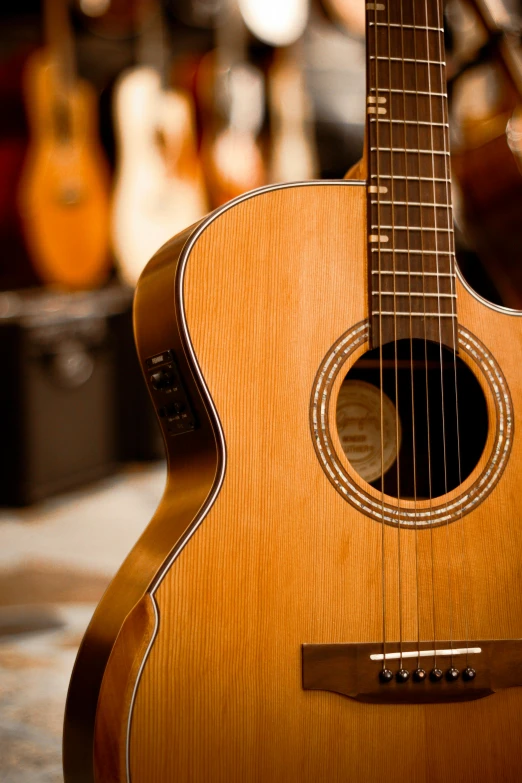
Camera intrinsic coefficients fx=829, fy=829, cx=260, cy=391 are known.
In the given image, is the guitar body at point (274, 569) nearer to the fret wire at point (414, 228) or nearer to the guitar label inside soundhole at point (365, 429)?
the fret wire at point (414, 228)

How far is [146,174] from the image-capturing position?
3203 mm

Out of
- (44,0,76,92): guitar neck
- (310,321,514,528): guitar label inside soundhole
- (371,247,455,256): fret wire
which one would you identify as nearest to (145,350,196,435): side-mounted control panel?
(310,321,514,528): guitar label inside soundhole

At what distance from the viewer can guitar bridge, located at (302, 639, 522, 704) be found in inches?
29.7

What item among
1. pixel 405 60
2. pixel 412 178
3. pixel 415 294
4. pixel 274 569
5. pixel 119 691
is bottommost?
pixel 119 691

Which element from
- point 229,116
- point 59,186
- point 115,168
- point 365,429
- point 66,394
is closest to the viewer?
point 365,429

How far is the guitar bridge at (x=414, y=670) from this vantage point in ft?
2.47

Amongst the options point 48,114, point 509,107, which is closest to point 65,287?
point 48,114

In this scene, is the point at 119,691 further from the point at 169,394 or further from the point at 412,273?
the point at 412,273

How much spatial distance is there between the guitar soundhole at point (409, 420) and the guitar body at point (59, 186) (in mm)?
2281

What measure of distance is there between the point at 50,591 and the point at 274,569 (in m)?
1.17

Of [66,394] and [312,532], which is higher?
[66,394]

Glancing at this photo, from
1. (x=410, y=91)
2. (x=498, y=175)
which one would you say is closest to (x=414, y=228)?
(x=410, y=91)

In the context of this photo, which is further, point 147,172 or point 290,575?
point 147,172

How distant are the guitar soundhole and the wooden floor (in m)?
0.51
